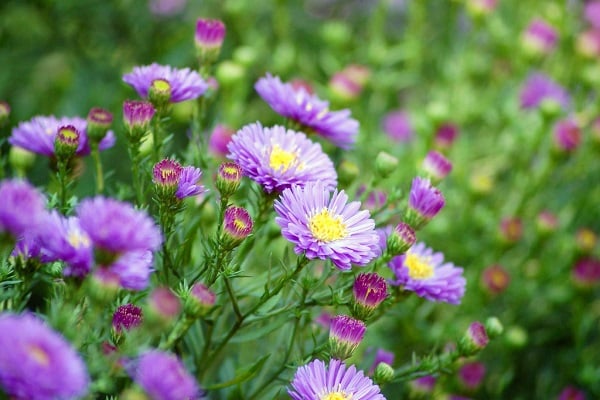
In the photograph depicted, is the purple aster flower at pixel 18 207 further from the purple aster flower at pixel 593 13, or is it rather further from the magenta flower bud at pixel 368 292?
the purple aster flower at pixel 593 13

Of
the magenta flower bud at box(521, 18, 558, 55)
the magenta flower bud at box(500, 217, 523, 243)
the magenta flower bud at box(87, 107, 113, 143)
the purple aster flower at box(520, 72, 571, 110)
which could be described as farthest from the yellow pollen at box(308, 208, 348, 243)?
the purple aster flower at box(520, 72, 571, 110)

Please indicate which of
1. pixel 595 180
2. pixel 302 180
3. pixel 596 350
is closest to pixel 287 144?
pixel 302 180

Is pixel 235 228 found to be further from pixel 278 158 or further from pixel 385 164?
pixel 385 164

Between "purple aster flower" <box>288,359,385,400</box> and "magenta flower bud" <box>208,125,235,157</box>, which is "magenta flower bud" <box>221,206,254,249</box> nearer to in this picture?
"purple aster flower" <box>288,359,385,400</box>

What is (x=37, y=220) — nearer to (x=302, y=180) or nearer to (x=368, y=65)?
(x=302, y=180)

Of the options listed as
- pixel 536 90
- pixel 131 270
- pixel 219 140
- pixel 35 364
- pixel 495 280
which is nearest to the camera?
pixel 35 364

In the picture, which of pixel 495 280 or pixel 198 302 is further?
pixel 495 280

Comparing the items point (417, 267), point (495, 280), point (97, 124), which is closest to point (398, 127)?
point (495, 280)
